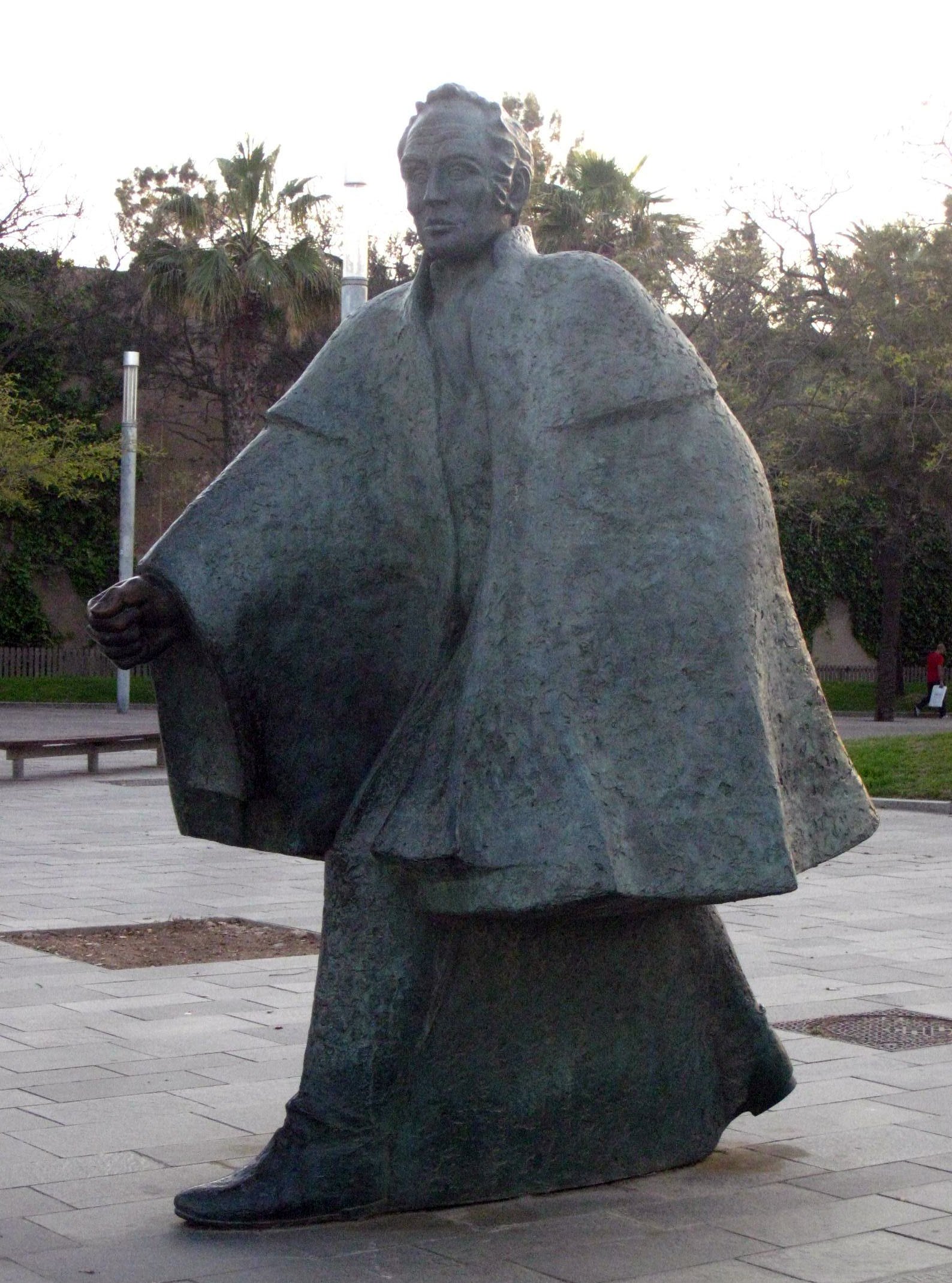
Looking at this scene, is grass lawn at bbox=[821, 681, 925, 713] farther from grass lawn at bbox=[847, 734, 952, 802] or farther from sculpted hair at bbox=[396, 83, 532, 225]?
sculpted hair at bbox=[396, 83, 532, 225]

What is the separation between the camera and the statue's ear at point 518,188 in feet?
12.2

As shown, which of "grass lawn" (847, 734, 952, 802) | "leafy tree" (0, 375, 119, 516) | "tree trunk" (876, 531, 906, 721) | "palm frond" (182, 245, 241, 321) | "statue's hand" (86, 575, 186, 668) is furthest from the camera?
"tree trunk" (876, 531, 906, 721)

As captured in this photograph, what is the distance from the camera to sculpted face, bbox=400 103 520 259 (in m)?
3.62

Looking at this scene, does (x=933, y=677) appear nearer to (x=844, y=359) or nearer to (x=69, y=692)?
(x=844, y=359)

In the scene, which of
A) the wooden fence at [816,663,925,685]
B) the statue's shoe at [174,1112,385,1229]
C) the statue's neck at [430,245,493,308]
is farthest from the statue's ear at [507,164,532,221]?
the wooden fence at [816,663,925,685]

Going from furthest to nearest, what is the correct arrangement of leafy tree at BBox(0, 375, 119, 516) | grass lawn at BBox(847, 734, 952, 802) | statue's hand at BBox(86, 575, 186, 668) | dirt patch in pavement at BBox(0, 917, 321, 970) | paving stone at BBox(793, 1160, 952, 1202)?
leafy tree at BBox(0, 375, 119, 516)
grass lawn at BBox(847, 734, 952, 802)
dirt patch in pavement at BBox(0, 917, 321, 970)
paving stone at BBox(793, 1160, 952, 1202)
statue's hand at BBox(86, 575, 186, 668)

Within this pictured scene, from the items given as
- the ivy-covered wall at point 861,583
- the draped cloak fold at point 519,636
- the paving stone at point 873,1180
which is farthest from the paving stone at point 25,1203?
the ivy-covered wall at point 861,583

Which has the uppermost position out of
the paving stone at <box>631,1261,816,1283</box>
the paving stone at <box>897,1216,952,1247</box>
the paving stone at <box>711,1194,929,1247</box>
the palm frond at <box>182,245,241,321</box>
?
the palm frond at <box>182,245,241,321</box>

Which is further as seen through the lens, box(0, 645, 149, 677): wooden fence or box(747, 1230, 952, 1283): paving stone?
box(0, 645, 149, 677): wooden fence

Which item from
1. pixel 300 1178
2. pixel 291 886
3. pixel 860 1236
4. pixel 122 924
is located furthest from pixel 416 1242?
pixel 291 886

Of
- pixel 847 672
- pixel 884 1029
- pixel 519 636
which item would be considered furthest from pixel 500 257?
pixel 847 672

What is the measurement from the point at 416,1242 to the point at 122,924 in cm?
468

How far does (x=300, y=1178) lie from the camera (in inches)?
140

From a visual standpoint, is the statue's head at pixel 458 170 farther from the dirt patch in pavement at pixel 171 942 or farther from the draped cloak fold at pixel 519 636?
the dirt patch in pavement at pixel 171 942
